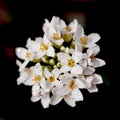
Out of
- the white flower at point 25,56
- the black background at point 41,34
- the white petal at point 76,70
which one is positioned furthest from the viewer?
the black background at point 41,34

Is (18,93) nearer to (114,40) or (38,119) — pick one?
(38,119)

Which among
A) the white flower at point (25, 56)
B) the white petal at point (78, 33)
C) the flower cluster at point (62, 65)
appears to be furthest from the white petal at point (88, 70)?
the white flower at point (25, 56)

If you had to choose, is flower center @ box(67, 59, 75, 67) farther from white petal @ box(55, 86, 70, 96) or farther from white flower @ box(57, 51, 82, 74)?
white petal @ box(55, 86, 70, 96)

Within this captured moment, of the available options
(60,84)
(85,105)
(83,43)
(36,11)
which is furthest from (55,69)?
(36,11)

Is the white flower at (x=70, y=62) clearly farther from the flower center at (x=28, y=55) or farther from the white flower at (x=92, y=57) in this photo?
the flower center at (x=28, y=55)

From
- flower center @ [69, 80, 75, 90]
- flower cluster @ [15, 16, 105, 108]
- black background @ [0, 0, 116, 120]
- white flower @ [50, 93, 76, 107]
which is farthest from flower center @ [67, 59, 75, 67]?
black background @ [0, 0, 116, 120]

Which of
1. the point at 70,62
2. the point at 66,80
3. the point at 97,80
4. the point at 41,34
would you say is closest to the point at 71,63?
the point at 70,62

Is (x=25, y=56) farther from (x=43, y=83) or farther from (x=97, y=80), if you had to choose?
(x=97, y=80)
